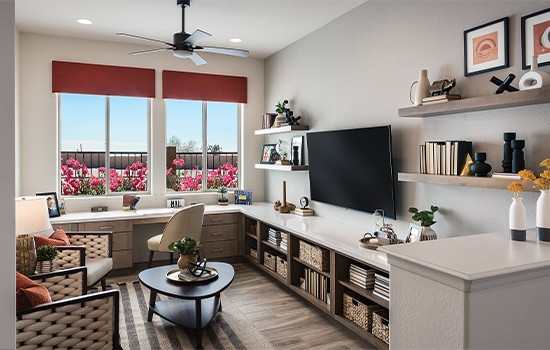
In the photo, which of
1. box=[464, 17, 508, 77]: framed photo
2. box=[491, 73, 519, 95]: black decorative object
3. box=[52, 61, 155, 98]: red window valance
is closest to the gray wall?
box=[464, 17, 508, 77]: framed photo

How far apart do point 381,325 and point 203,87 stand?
391cm

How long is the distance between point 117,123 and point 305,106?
248 centimetres

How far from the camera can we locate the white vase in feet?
6.28

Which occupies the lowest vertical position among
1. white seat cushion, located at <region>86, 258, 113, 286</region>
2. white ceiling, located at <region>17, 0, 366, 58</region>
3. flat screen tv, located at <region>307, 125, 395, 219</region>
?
white seat cushion, located at <region>86, 258, 113, 286</region>

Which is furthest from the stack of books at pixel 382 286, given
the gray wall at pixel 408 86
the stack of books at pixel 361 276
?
the gray wall at pixel 408 86

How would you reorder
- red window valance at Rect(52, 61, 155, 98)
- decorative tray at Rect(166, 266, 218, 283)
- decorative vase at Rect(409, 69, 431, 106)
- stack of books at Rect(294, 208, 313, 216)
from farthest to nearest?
1. red window valance at Rect(52, 61, 155, 98)
2. stack of books at Rect(294, 208, 313, 216)
3. decorative tray at Rect(166, 266, 218, 283)
4. decorative vase at Rect(409, 69, 431, 106)

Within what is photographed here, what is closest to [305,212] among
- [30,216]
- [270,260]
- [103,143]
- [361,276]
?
[270,260]

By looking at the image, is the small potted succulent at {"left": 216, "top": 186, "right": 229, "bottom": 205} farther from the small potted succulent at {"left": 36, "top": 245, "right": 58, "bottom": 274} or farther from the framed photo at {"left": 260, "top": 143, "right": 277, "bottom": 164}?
the small potted succulent at {"left": 36, "top": 245, "right": 58, "bottom": 274}

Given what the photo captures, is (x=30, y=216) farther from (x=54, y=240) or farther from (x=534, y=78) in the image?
(x=534, y=78)

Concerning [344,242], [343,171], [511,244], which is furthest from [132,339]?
[511,244]

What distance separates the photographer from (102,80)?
184 inches

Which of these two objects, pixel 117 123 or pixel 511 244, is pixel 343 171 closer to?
pixel 511 244

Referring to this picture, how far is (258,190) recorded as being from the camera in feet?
18.5

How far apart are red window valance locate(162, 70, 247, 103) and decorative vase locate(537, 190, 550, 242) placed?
4230mm
